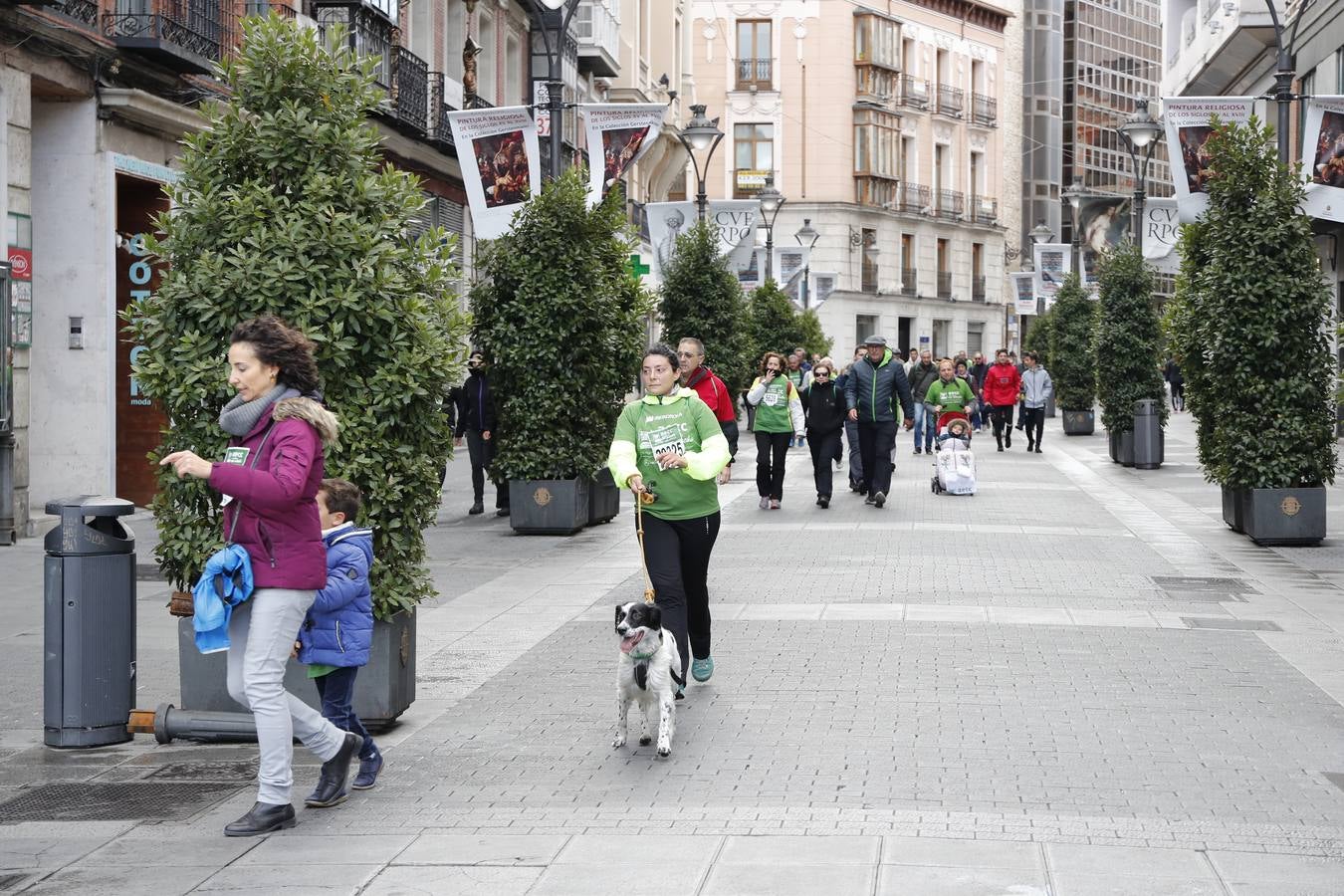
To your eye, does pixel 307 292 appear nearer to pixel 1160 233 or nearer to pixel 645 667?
pixel 645 667

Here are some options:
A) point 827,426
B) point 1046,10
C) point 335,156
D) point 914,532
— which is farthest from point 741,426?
point 1046,10

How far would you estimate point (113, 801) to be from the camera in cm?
665

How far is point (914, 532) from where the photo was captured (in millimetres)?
16969

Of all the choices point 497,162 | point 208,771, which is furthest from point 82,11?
point 208,771

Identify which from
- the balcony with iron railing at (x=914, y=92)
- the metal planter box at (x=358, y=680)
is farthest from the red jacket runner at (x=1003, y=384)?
the balcony with iron railing at (x=914, y=92)

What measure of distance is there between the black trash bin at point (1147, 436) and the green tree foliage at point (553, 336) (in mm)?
11417

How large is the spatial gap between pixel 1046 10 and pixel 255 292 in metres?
89.2

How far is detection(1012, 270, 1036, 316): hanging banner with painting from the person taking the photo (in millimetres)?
54562

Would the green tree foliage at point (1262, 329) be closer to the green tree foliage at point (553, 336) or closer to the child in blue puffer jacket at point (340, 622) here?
the green tree foliage at point (553, 336)

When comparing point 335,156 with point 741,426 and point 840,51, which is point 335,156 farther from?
point 840,51

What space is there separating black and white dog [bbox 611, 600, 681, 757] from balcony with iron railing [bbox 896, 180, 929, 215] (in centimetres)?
6604

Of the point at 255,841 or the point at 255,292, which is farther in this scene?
the point at 255,292

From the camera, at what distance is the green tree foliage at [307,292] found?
7.59m

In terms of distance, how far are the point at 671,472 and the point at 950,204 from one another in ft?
226
